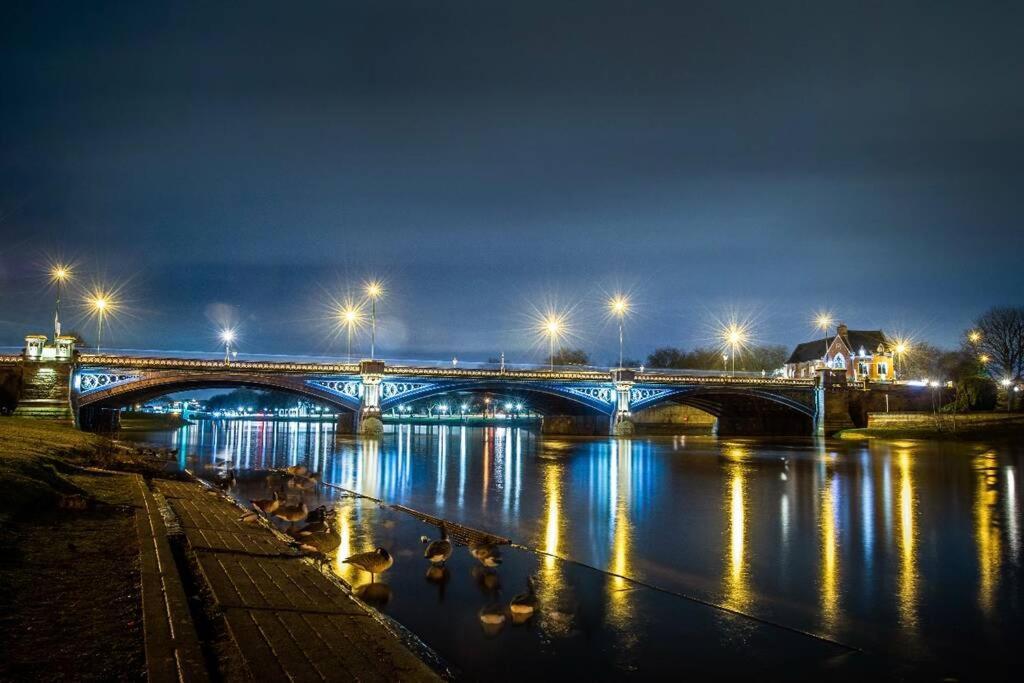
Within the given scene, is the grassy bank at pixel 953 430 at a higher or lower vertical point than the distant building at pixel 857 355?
lower

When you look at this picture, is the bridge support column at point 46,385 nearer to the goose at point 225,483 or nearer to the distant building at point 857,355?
the goose at point 225,483

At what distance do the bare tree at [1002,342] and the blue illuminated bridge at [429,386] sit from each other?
31970mm

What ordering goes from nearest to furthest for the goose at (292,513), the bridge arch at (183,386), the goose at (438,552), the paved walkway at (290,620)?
the paved walkway at (290,620), the goose at (438,552), the goose at (292,513), the bridge arch at (183,386)

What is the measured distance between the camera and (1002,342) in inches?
4409

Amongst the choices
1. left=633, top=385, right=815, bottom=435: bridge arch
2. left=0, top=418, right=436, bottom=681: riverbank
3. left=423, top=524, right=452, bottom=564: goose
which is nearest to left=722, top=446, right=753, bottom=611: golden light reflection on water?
left=423, top=524, right=452, bottom=564: goose

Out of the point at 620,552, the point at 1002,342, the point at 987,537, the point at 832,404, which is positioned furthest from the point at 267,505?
the point at 1002,342

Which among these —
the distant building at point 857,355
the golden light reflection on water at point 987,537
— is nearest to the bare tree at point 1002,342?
the distant building at point 857,355

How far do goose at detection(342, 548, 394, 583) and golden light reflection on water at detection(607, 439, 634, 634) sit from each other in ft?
14.9

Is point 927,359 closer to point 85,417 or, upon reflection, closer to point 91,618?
point 85,417

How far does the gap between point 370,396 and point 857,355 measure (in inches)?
3986

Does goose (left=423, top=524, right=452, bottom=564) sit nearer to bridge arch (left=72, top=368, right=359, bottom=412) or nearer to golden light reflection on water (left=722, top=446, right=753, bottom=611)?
golden light reflection on water (left=722, top=446, right=753, bottom=611)

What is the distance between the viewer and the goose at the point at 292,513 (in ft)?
68.5

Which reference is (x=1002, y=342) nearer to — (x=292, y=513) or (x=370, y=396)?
(x=370, y=396)

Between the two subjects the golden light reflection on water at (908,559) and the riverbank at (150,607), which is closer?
the riverbank at (150,607)
